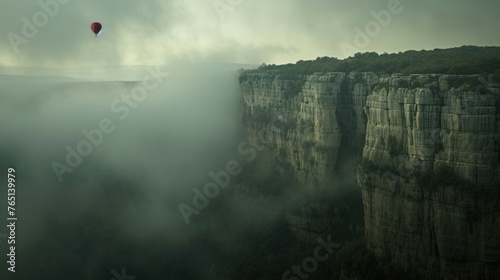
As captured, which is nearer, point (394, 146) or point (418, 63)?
point (394, 146)

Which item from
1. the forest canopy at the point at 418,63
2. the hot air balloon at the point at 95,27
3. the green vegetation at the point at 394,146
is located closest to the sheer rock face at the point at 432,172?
the green vegetation at the point at 394,146

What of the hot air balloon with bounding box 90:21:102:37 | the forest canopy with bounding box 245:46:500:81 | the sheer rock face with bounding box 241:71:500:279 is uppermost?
the hot air balloon with bounding box 90:21:102:37

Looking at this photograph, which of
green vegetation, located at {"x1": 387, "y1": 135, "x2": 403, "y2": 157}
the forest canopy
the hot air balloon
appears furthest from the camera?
the hot air balloon

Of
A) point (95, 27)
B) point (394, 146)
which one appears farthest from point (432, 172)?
point (95, 27)

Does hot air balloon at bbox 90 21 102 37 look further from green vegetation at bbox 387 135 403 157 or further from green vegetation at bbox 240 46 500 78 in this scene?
green vegetation at bbox 387 135 403 157

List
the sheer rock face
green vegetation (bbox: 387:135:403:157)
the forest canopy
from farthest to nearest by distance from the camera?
green vegetation (bbox: 387:135:403:157) < the forest canopy < the sheer rock face

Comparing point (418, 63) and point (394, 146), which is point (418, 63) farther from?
point (394, 146)

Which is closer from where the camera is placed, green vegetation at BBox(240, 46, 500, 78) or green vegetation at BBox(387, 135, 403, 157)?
green vegetation at BBox(240, 46, 500, 78)

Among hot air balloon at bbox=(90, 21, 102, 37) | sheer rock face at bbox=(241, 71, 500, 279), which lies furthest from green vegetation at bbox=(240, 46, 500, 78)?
hot air balloon at bbox=(90, 21, 102, 37)

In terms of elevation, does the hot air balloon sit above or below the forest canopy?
above

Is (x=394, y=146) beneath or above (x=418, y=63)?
beneath
